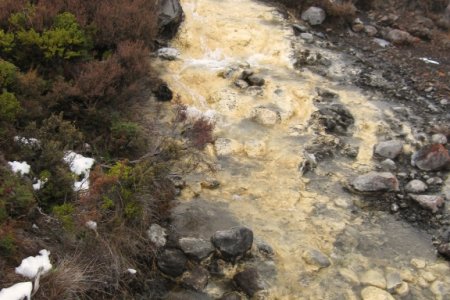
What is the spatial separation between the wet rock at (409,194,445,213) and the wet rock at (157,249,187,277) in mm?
4377

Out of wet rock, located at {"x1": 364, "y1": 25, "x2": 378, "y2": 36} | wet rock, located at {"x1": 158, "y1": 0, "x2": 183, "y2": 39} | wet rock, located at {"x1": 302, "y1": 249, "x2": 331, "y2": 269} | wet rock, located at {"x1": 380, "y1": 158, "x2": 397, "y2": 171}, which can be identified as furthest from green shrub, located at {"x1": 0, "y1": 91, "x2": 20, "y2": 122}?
wet rock, located at {"x1": 364, "y1": 25, "x2": 378, "y2": 36}

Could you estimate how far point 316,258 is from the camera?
6973 millimetres

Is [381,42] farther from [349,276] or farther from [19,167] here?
[19,167]

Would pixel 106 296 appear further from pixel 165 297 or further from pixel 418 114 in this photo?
pixel 418 114

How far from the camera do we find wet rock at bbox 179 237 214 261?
6.62m

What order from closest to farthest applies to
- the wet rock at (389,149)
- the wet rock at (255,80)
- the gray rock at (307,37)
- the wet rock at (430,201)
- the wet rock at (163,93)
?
the wet rock at (430,201) < the wet rock at (389,149) < the wet rock at (163,93) < the wet rock at (255,80) < the gray rock at (307,37)

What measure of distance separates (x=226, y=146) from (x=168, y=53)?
137 inches

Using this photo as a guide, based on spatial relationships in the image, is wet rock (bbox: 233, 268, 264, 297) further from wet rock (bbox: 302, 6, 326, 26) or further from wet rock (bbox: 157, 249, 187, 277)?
wet rock (bbox: 302, 6, 326, 26)

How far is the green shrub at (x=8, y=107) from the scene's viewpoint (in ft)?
21.0

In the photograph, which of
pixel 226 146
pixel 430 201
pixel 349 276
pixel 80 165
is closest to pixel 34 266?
pixel 80 165

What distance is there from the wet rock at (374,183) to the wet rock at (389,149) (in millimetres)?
931

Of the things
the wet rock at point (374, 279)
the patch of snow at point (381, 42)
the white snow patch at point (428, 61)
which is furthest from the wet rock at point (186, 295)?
the patch of snow at point (381, 42)

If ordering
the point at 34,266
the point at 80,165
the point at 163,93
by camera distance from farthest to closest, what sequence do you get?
the point at 163,93 → the point at 80,165 → the point at 34,266

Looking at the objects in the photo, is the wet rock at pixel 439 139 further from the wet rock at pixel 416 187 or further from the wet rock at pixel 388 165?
the wet rock at pixel 416 187
